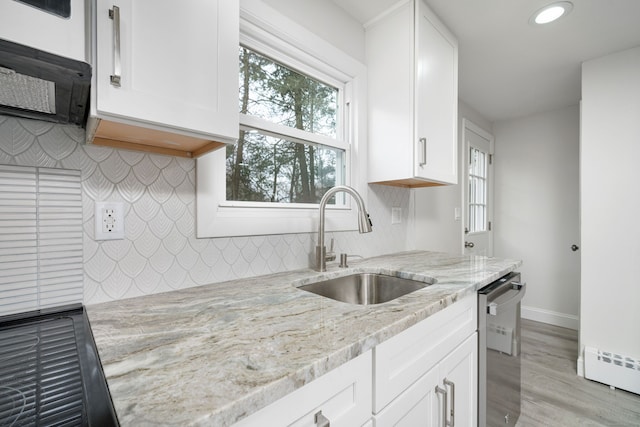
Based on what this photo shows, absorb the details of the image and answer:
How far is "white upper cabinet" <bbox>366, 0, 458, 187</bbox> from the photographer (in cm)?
163

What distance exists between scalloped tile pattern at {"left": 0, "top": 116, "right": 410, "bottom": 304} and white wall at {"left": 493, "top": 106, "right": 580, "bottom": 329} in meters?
3.48

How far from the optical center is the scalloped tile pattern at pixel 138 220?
0.82 m

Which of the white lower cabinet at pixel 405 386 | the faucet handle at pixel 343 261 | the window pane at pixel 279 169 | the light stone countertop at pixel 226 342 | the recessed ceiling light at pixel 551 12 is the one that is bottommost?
the white lower cabinet at pixel 405 386

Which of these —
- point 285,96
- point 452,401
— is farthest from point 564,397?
point 285,96

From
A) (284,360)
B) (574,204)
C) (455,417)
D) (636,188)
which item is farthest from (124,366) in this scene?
(574,204)

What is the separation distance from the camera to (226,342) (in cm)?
63

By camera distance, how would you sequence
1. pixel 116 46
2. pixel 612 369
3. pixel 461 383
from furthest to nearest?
pixel 612 369 → pixel 461 383 → pixel 116 46

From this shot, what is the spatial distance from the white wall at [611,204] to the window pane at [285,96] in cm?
205

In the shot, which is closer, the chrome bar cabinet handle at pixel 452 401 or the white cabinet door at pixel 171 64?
the white cabinet door at pixel 171 64

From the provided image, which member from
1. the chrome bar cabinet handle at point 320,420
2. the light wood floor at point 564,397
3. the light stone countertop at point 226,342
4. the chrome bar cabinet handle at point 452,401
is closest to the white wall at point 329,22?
the light stone countertop at point 226,342

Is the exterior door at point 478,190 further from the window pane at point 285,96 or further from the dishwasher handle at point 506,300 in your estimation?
the window pane at point 285,96

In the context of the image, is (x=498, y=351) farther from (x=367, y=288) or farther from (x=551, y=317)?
(x=551, y=317)

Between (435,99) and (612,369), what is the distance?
2.30 meters

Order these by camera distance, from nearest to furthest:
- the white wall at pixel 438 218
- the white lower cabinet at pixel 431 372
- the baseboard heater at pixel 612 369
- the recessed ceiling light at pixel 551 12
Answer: the white lower cabinet at pixel 431 372
the recessed ceiling light at pixel 551 12
the baseboard heater at pixel 612 369
the white wall at pixel 438 218
